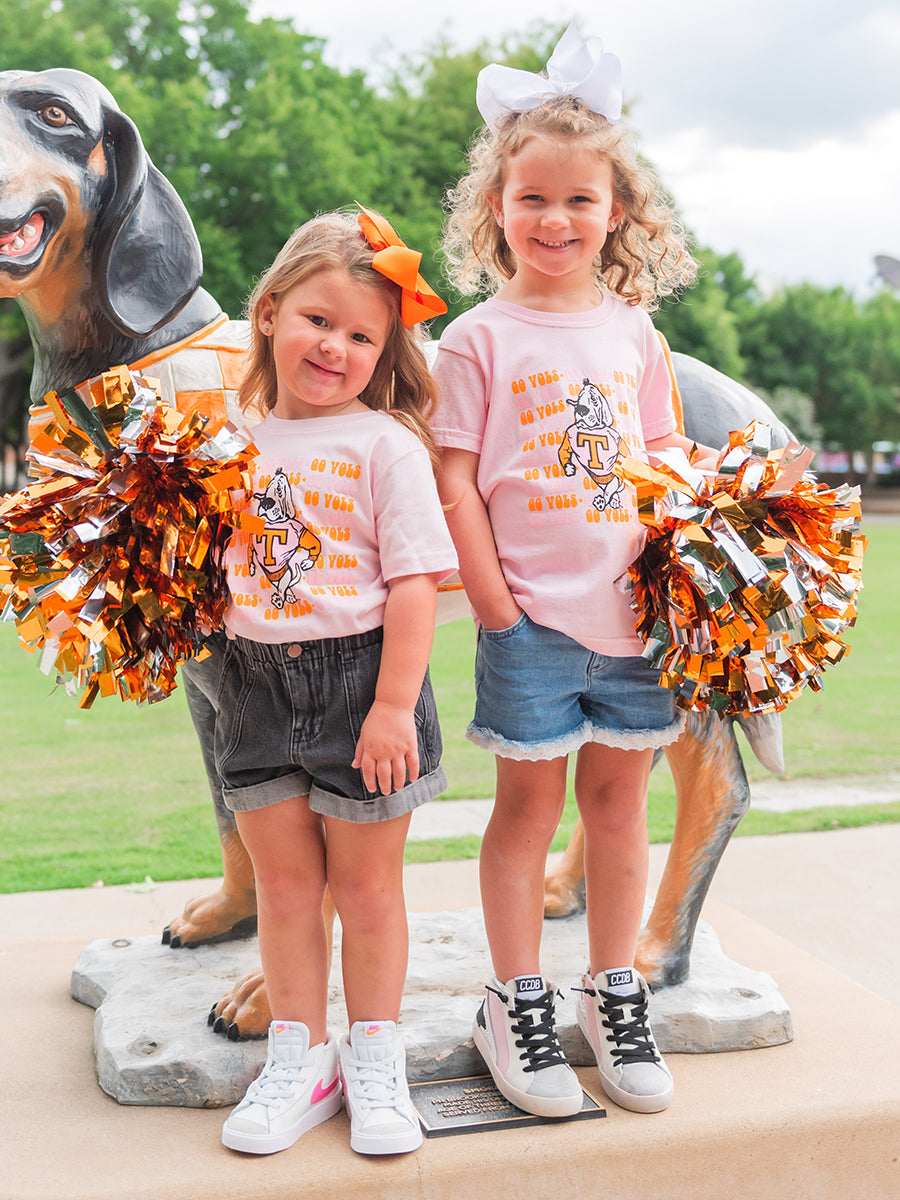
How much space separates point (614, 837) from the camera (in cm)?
251

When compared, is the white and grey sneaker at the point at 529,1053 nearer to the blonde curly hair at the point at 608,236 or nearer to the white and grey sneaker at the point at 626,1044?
the white and grey sneaker at the point at 626,1044

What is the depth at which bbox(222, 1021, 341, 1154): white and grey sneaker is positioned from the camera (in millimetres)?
2258

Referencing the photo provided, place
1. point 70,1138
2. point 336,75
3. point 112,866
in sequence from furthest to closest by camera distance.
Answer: point 336,75
point 112,866
point 70,1138

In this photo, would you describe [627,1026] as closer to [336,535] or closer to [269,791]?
[269,791]

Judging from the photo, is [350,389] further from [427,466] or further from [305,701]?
[305,701]

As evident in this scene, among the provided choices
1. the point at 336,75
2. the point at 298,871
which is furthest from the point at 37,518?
the point at 336,75

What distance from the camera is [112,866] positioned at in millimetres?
4703

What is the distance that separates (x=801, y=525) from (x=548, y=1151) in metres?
1.37

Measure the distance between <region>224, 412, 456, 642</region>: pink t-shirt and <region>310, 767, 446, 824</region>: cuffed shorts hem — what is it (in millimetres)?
315

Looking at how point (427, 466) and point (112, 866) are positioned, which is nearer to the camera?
point (427, 466)

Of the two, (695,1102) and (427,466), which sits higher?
(427,466)

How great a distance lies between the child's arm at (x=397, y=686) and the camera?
7.12 ft

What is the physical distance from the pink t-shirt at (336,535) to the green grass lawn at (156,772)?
2685 mm

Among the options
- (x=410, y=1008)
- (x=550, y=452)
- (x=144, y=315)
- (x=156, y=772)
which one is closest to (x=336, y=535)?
(x=550, y=452)
